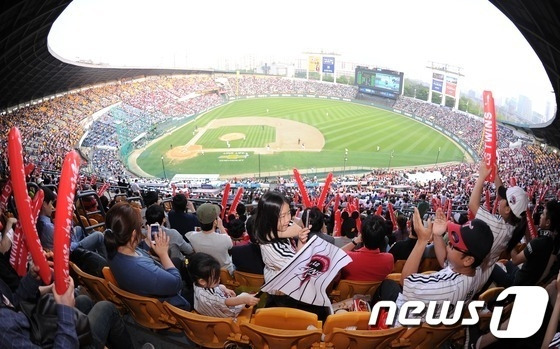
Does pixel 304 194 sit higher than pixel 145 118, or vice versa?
pixel 304 194

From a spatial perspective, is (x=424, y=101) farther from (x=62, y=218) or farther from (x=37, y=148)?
(x=62, y=218)

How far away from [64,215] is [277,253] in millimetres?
1780

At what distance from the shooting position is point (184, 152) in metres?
34.9

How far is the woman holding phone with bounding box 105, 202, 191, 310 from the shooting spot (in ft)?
11.0

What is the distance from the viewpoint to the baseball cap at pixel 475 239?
2.84 meters

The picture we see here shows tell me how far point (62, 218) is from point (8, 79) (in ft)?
104

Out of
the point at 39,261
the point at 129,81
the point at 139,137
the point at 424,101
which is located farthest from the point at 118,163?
the point at 424,101

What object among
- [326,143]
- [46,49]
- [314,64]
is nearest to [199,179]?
[46,49]

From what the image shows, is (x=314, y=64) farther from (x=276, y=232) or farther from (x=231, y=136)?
(x=276, y=232)

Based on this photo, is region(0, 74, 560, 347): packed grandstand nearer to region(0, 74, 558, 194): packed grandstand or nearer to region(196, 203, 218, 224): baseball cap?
region(0, 74, 558, 194): packed grandstand

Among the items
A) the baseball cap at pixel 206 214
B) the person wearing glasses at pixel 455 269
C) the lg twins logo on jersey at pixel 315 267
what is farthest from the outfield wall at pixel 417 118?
the lg twins logo on jersey at pixel 315 267

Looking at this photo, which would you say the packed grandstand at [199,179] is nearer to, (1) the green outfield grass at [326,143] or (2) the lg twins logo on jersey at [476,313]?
(2) the lg twins logo on jersey at [476,313]

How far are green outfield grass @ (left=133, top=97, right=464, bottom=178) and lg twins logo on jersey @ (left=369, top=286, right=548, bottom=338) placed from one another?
27.3 metres

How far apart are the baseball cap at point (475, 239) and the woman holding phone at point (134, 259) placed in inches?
94.2
